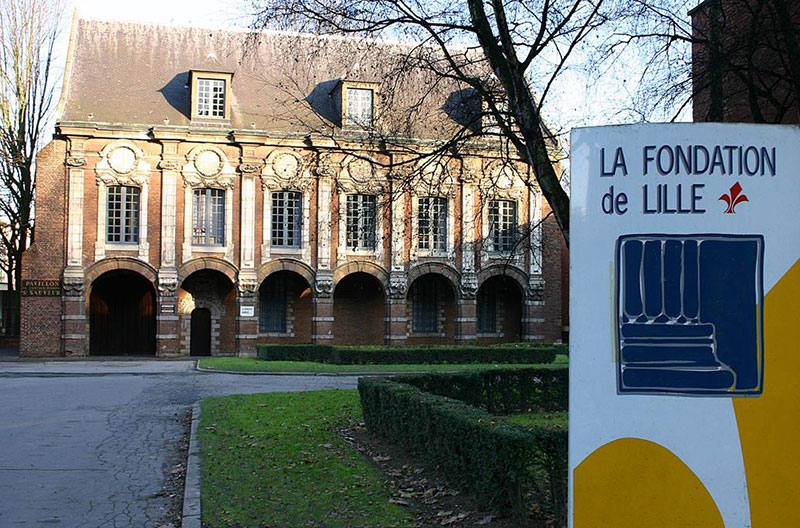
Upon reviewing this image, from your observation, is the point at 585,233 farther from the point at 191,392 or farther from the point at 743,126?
the point at 191,392

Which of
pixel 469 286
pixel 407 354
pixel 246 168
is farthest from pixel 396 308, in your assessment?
pixel 246 168

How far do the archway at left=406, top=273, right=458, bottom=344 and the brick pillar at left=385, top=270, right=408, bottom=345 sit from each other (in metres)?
2.18

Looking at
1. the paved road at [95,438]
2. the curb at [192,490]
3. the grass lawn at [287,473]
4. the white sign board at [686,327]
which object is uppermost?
the white sign board at [686,327]

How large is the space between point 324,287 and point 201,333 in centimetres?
553

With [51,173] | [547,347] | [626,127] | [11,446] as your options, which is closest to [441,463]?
[626,127]

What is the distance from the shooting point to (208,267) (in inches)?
1316

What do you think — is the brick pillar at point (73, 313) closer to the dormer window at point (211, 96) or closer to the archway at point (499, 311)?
the dormer window at point (211, 96)

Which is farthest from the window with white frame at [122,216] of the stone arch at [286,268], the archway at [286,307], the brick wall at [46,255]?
the archway at [286,307]

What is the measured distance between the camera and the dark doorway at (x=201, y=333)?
35188mm

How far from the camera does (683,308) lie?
400 cm

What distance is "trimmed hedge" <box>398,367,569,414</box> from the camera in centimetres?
1380

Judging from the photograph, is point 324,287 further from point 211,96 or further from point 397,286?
point 211,96

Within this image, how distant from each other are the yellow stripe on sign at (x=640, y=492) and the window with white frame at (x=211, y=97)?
31.9 metres

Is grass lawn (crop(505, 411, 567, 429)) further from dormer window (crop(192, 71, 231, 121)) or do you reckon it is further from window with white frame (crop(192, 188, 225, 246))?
dormer window (crop(192, 71, 231, 121))
